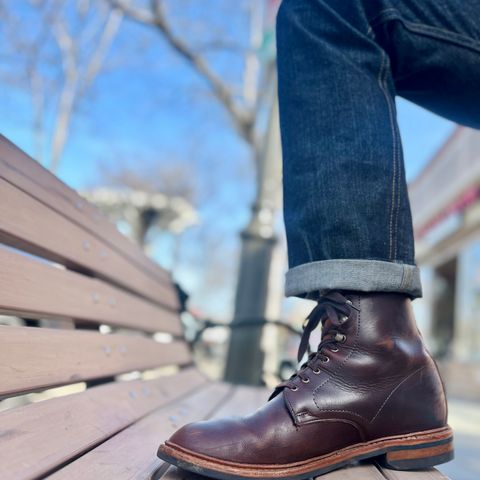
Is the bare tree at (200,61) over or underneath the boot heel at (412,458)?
over

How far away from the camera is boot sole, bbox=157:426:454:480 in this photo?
82cm

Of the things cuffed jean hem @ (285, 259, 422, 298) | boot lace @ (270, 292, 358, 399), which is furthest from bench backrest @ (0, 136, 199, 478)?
cuffed jean hem @ (285, 259, 422, 298)

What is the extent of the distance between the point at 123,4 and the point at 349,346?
5767 mm

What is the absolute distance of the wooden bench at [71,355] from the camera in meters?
0.78

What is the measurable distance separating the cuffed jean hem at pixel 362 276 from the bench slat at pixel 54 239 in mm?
514

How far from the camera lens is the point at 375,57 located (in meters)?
1.04

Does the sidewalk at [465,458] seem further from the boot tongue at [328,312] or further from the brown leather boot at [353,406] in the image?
the boot tongue at [328,312]

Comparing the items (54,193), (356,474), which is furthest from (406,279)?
(54,193)

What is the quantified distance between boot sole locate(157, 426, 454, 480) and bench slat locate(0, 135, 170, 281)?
1.73 ft

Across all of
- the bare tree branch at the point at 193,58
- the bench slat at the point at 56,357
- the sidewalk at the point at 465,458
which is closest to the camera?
the bench slat at the point at 56,357

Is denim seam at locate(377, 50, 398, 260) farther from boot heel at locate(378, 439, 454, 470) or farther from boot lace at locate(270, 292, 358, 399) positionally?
boot heel at locate(378, 439, 454, 470)

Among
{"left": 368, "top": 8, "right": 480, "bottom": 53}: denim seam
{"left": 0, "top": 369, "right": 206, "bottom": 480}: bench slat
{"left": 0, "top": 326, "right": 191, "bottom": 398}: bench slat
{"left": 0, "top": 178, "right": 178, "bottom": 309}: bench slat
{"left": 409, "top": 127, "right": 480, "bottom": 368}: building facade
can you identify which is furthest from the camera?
{"left": 409, "top": 127, "right": 480, "bottom": 368}: building facade

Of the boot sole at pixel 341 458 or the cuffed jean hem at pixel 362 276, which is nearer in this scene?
the boot sole at pixel 341 458

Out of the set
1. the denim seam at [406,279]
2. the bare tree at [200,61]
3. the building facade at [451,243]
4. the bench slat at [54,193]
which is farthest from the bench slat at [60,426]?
the building facade at [451,243]
